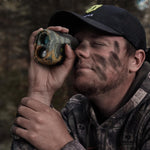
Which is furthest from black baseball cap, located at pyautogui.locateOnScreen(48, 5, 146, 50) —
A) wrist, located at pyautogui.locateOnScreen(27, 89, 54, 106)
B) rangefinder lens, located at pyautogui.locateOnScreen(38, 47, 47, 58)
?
wrist, located at pyautogui.locateOnScreen(27, 89, 54, 106)

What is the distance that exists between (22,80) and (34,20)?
2.26 meters

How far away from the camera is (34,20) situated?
6.20 meters

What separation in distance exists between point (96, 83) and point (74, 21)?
2.21 feet

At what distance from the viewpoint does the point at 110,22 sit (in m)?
2.28

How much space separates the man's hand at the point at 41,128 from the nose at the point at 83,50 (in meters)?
0.57

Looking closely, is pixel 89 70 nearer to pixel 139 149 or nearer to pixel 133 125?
pixel 133 125

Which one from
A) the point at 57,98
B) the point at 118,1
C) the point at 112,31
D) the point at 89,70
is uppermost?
the point at 118,1

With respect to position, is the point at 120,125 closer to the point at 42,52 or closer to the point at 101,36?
the point at 101,36

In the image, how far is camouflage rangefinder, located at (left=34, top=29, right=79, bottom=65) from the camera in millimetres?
1948

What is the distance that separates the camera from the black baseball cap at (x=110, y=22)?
2.24m

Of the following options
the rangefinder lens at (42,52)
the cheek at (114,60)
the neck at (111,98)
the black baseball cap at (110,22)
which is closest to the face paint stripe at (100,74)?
the cheek at (114,60)

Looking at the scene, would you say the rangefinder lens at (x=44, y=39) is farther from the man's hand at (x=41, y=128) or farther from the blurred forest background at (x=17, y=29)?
the blurred forest background at (x=17, y=29)

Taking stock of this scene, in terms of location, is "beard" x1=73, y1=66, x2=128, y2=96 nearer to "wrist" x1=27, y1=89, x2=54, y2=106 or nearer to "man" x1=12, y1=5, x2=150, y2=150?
"man" x1=12, y1=5, x2=150, y2=150

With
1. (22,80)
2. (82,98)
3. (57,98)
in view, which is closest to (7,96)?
(22,80)
